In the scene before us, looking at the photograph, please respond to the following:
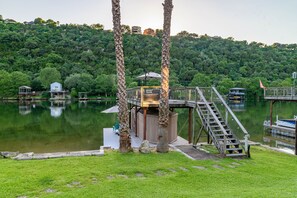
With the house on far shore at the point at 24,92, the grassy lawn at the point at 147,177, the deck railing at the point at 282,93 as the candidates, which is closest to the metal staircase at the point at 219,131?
the grassy lawn at the point at 147,177

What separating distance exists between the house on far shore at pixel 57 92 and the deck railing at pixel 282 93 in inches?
2423

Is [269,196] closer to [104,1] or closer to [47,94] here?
[104,1]

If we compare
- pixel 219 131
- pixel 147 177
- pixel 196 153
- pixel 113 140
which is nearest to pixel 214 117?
pixel 219 131

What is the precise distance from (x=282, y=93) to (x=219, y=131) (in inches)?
576

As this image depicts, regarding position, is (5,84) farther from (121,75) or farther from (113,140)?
(121,75)

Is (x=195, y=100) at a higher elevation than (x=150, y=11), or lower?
lower

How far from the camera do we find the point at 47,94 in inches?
2990

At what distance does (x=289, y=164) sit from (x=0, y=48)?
320 feet

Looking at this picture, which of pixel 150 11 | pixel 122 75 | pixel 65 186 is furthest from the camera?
pixel 150 11

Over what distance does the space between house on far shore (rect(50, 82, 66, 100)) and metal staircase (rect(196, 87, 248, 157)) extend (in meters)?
67.6

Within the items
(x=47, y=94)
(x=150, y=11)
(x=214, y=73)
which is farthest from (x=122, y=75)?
(x=214, y=73)

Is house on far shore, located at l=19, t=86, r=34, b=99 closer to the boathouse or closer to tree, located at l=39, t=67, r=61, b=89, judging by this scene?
tree, located at l=39, t=67, r=61, b=89

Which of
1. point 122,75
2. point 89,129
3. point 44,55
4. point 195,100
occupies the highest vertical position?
point 44,55

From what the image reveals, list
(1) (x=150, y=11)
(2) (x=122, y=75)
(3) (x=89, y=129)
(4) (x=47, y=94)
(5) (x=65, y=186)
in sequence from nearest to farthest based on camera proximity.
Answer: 1. (5) (x=65, y=186)
2. (2) (x=122, y=75)
3. (1) (x=150, y=11)
4. (3) (x=89, y=129)
5. (4) (x=47, y=94)
